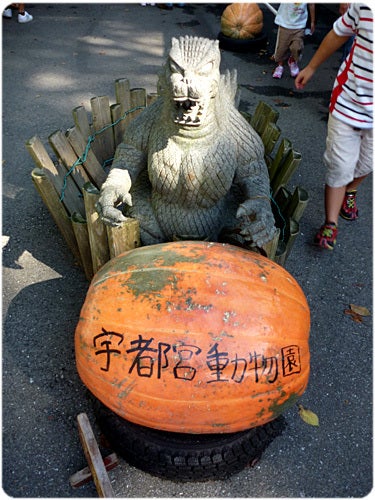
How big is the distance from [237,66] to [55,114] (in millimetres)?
3208

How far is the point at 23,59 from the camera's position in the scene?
6.88 m

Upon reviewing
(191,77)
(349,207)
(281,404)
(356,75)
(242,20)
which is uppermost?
(191,77)

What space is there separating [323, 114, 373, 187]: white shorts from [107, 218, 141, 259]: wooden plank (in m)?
1.91

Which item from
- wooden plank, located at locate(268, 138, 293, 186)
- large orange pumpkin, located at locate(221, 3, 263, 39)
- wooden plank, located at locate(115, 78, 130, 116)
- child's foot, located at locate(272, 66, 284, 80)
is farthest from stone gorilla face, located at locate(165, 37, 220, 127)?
large orange pumpkin, located at locate(221, 3, 263, 39)

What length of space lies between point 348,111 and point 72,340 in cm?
263

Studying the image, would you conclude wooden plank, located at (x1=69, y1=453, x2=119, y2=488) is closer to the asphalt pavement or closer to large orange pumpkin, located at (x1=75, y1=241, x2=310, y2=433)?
the asphalt pavement

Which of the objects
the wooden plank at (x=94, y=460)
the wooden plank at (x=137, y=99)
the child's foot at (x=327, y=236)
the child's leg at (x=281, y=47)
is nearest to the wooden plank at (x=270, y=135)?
the child's foot at (x=327, y=236)

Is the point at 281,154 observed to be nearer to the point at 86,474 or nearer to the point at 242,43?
the point at 86,474

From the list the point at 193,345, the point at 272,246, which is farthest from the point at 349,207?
the point at 193,345

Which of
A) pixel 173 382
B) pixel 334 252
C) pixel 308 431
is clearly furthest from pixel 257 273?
→ pixel 334 252

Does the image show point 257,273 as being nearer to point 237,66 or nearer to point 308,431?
point 308,431

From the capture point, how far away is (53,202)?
2.99 meters

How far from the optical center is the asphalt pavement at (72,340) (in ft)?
7.68

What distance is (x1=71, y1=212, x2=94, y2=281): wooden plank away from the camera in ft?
9.17
